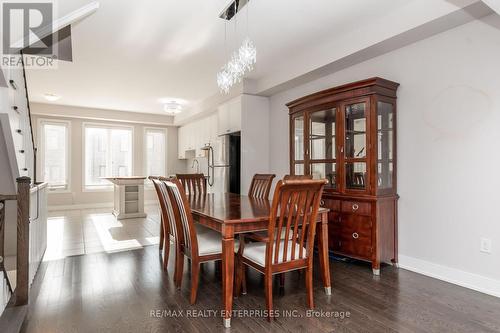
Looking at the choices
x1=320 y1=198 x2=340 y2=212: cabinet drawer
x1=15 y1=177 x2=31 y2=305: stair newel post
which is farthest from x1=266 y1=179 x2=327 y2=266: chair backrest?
x1=15 y1=177 x2=31 y2=305: stair newel post

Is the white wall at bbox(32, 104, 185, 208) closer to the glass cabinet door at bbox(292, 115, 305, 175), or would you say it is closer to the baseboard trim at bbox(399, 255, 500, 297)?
the glass cabinet door at bbox(292, 115, 305, 175)

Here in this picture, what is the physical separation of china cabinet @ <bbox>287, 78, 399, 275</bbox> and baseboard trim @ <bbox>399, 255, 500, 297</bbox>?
169 millimetres

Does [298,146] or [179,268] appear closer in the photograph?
[179,268]

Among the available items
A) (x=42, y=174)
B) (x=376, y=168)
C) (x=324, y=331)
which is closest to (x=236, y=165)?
(x=376, y=168)

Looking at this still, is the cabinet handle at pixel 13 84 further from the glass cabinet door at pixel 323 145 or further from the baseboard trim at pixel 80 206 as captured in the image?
the baseboard trim at pixel 80 206

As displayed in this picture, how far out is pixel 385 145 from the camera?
3139 mm

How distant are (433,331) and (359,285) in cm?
76

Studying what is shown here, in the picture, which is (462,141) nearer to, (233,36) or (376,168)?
(376,168)

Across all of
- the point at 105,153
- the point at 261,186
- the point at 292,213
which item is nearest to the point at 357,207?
the point at 261,186

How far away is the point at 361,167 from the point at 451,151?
826mm

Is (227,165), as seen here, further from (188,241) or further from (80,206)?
(80,206)

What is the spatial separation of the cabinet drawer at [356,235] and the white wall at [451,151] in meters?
0.45

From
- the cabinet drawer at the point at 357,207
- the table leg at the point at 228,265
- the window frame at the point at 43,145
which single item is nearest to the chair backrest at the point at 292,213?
the table leg at the point at 228,265

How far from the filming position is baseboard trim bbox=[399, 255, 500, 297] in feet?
8.03
